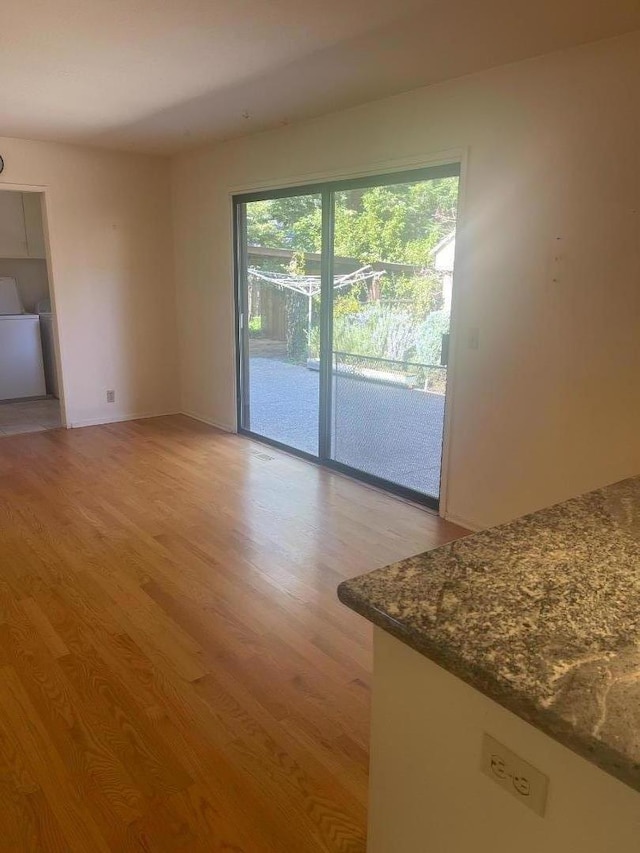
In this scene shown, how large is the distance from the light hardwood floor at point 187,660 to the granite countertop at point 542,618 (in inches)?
37.0

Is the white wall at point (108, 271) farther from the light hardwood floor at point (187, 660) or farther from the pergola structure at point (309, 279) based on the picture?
the light hardwood floor at point (187, 660)

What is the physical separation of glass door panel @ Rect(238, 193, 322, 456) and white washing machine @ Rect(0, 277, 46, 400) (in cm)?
298

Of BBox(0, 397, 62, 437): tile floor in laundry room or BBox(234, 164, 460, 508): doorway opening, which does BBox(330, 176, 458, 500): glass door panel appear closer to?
BBox(234, 164, 460, 508): doorway opening

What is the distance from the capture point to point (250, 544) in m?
3.33

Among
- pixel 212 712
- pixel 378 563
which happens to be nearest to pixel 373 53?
pixel 378 563

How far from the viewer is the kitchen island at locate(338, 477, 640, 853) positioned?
2.67ft

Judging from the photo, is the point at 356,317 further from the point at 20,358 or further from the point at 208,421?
the point at 20,358

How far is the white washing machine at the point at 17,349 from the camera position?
666 cm

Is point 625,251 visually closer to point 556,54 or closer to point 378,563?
point 556,54

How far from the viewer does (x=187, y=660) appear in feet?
7.65

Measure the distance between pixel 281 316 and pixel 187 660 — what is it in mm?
3081

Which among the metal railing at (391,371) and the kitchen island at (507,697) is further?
the metal railing at (391,371)

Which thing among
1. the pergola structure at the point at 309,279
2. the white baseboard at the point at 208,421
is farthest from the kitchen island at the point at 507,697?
the white baseboard at the point at 208,421

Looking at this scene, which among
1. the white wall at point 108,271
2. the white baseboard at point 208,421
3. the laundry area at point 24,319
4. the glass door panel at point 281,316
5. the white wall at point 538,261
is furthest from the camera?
the laundry area at point 24,319
